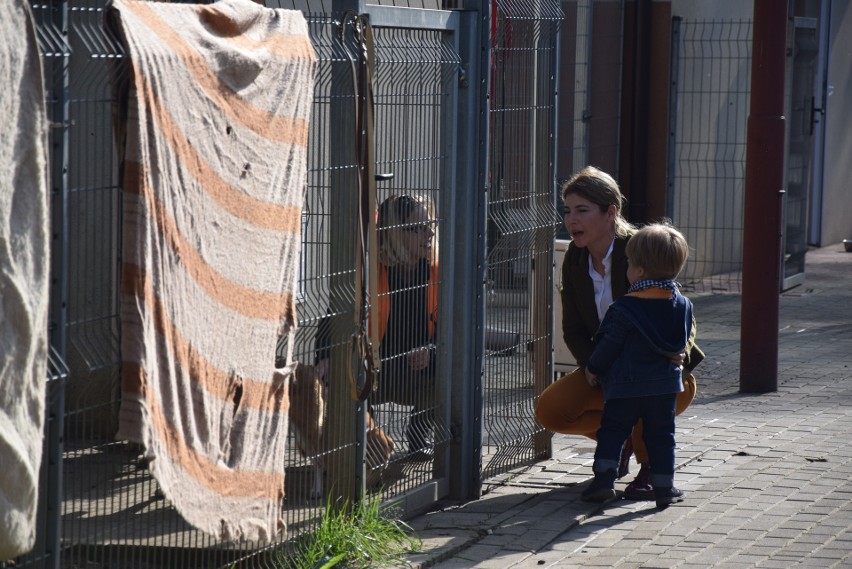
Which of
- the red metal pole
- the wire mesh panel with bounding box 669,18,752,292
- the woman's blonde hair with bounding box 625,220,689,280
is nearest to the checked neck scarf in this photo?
the woman's blonde hair with bounding box 625,220,689,280

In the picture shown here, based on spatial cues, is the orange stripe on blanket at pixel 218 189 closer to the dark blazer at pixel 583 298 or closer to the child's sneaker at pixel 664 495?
the dark blazer at pixel 583 298

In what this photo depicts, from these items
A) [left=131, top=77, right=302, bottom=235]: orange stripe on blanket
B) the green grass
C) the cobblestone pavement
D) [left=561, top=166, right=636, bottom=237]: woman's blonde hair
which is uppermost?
[left=131, top=77, right=302, bottom=235]: orange stripe on blanket

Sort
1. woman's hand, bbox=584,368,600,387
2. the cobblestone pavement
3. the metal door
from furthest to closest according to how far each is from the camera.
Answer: the metal door < woman's hand, bbox=584,368,600,387 < the cobblestone pavement

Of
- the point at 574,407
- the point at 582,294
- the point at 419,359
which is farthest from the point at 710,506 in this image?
the point at 419,359

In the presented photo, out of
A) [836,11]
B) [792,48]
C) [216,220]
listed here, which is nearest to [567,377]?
[216,220]

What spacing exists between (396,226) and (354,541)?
127 cm

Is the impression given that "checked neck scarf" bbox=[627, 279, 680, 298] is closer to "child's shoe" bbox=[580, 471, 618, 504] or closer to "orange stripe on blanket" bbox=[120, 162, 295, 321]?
"child's shoe" bbox=[580, 471, 618, 504]

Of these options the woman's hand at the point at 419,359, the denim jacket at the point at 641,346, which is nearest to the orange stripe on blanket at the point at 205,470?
the woman's hand at the point at 419,359

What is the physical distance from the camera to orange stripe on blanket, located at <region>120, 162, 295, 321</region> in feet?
12.5

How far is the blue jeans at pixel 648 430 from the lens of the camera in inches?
242

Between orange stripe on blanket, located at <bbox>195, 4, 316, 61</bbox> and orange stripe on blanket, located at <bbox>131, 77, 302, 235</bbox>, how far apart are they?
433mm

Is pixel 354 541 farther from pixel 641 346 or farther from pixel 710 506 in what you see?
pixel 710 506

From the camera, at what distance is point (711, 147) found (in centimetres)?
1480

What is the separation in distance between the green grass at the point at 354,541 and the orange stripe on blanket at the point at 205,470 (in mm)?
507
